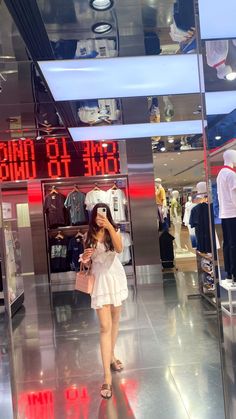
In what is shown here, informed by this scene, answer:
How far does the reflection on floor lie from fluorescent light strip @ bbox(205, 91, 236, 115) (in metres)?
1.77

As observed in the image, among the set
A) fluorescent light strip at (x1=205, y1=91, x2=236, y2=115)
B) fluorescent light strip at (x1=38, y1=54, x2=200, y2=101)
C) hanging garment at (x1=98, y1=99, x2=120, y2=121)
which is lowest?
fluorescent light strip at (x1=205, y1=91, x2=236, y2=115)

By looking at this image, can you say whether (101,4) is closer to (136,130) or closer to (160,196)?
(136,130)

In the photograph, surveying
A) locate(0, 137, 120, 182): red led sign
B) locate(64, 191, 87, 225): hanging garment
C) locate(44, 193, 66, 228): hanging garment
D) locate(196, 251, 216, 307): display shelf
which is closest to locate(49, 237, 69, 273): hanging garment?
locate(44, 193, 66, 228): hanging garment

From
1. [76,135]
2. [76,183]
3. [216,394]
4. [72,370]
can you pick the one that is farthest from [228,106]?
[76,183]

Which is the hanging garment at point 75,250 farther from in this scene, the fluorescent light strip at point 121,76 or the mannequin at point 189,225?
→ the fluorescent light strip at point 121,76

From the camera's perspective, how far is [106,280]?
2.99 m

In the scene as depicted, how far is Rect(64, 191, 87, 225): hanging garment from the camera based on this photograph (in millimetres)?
7652

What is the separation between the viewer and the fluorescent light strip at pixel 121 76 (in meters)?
3.13

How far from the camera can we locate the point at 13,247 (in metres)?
5.86

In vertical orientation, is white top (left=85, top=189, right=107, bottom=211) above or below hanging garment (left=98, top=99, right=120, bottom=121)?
below

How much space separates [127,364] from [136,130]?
3.35m

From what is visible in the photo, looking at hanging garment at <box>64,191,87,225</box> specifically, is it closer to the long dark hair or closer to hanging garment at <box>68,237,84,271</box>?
hanging garment at <box>68,237,84,271</box>

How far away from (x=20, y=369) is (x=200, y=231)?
289cm

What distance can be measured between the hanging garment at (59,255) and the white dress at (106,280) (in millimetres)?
4771
